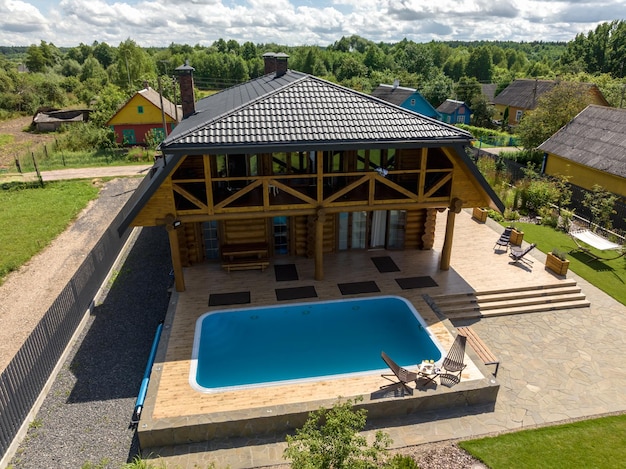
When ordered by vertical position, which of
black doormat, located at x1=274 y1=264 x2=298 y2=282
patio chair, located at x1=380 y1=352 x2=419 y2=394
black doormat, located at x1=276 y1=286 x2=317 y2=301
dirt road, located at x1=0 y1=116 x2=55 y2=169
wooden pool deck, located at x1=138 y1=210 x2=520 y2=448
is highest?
patio chair, located at x1=380 y1=352 x2=419 y2=394

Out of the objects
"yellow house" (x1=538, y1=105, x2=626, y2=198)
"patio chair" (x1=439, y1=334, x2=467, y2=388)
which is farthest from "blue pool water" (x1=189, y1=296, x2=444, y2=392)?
"yellow house" (x1=538, y1=105, x2=626, y2=198)

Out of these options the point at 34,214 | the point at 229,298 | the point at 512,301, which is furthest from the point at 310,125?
the point at 34,214

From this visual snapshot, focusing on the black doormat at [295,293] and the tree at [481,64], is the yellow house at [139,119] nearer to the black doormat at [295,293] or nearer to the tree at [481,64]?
the black doormat at [295,293]

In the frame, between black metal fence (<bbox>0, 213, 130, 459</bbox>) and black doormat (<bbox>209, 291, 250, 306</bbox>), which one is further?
black doormat (<bbox>209, 291, 250, 306</bbox>)

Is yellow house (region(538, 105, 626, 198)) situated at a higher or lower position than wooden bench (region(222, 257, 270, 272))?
higher

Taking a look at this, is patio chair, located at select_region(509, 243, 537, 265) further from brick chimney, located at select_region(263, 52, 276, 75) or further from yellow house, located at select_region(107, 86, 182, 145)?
yellow house, located at select_region(107, 86, 182, 145)

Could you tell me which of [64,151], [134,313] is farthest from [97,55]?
[134,313]

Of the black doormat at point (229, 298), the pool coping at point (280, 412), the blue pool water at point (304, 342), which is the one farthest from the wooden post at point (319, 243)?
the pool coping at point (280, 412)
